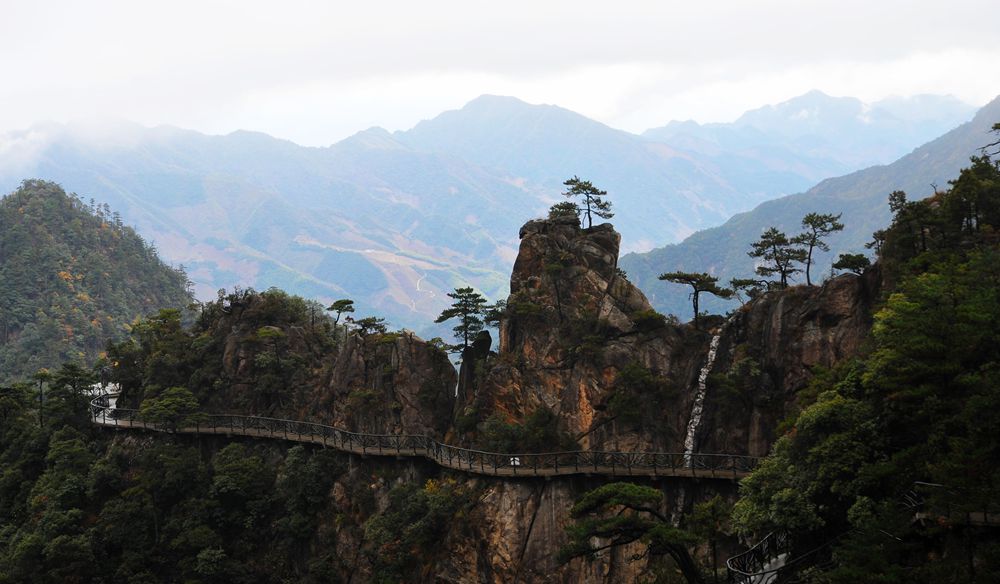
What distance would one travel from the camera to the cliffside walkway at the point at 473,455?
38.0 metres

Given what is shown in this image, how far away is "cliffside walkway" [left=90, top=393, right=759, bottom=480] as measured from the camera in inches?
1497

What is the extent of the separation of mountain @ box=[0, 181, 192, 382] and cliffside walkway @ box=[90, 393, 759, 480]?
4967 centimetres

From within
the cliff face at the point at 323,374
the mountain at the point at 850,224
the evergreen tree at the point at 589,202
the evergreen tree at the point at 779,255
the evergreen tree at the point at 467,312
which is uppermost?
the mountain at the point at 850,224

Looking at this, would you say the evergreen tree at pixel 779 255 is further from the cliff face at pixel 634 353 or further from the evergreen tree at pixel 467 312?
the evergreen tree at pixel 467 312

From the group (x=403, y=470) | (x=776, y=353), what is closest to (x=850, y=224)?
(x=776, y=353)

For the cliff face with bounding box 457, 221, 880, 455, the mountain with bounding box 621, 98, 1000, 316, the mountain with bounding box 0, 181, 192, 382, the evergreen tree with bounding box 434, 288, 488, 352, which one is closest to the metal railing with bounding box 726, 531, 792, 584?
the cliff face with bounding box 457, 221, 880, 455

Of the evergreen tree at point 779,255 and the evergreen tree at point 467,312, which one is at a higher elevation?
the evergreen tree at point 779,255

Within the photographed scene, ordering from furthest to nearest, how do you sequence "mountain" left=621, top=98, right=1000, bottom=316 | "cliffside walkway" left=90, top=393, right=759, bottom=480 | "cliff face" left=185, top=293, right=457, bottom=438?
"mountain" left=621, top=98, right=1000, bottom=316
"cliff face" left=185, top=293, right=457, bottom=438
"cliffside walkway" left=90, top=393, right=759, bottom=480

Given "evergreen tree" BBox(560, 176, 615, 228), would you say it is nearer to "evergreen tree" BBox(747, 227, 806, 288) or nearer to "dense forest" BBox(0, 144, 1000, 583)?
"evergreen tree" BBox(747, 227, 806, 288)

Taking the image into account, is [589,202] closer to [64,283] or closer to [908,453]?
[908,453]

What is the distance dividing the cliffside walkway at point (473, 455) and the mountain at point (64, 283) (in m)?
49.7

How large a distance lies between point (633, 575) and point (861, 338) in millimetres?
14370

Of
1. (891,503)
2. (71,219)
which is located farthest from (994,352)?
(71,219)

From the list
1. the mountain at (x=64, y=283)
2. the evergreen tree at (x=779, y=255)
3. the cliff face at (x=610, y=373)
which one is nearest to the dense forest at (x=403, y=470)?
the cliff face at (x=610, y=373)
